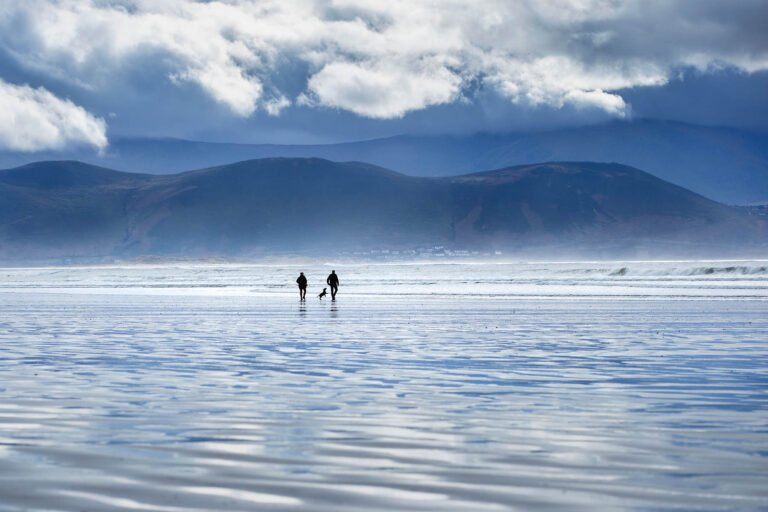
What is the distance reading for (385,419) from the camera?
1205 centimetres

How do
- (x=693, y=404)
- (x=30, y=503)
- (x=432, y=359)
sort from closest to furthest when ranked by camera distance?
1. (x=30, y=503)
2. (x=693, y=404)
3. (x=432, y=359)

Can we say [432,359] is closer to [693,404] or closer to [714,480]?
[693,404]

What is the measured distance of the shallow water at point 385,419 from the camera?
8.23 m

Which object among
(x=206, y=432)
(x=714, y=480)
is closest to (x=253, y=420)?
(x=206, y=432)

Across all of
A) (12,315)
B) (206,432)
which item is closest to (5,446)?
(206,432)

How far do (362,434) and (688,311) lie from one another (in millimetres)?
30370

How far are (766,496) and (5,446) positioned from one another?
6495 millimetres

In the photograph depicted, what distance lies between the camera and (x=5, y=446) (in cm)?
1025

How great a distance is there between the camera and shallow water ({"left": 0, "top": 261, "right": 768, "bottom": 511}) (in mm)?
8234

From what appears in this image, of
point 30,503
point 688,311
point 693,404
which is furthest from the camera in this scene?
point 688,311

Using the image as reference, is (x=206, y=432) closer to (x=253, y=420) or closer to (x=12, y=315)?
(x=253, y=420)

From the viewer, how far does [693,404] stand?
1331cm

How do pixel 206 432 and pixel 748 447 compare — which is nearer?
pixel 748 447

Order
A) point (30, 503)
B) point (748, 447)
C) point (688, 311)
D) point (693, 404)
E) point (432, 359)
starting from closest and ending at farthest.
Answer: point (30, 503)
point (748, 447)
point (693, 404)
point (432, 359)
point (688, 311)
